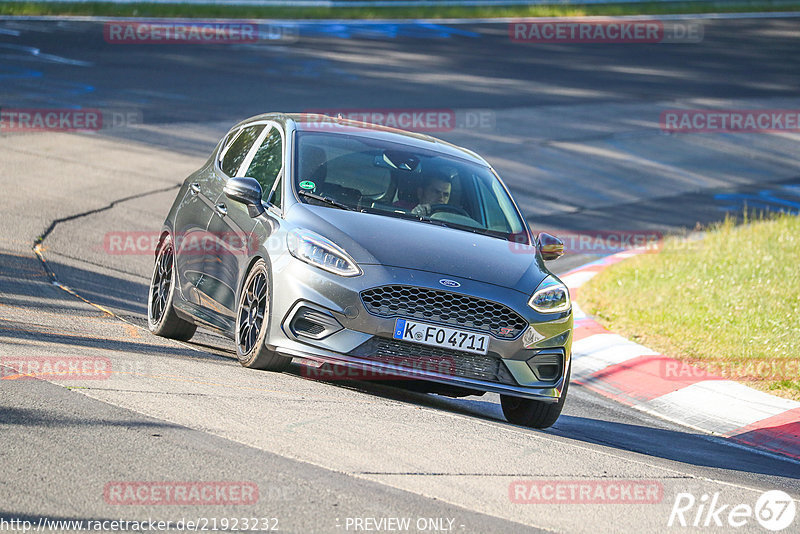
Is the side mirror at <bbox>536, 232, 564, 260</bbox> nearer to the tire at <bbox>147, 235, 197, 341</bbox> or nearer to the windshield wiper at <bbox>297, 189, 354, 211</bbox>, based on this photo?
the windshield wiper at <bbox>297, 189, 354, 211</bbox>

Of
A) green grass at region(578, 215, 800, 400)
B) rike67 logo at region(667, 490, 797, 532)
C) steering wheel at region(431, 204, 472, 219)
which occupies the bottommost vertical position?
green grass at region(578, 215, 800, 400)

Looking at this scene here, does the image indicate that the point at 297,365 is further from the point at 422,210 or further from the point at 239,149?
the point at 239,149

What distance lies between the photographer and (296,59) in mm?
27094

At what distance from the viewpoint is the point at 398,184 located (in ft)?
26.8

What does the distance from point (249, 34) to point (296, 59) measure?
4.03 meters

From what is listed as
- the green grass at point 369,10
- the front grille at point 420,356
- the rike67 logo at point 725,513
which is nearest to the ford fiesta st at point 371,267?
the front grille at point 420,356

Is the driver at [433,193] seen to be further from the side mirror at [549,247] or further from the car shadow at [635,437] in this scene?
the car shadow at [635,437]

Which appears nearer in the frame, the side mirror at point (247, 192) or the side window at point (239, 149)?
the side mirror at point (247, 192)

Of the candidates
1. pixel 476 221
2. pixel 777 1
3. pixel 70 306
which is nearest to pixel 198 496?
pixel 476 221

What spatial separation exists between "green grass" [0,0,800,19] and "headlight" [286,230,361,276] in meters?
24.3

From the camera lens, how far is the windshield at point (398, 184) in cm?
791

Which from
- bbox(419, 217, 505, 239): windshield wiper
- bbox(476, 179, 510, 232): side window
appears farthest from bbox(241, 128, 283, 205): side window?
bbox(476, 179, 510, 232): side window

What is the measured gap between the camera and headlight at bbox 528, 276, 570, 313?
7273mm

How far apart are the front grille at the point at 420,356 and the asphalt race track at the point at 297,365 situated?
10.5 inches
